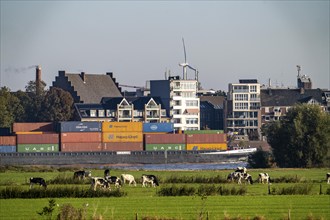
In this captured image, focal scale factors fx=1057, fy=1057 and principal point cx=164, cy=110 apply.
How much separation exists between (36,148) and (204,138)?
67.3ft

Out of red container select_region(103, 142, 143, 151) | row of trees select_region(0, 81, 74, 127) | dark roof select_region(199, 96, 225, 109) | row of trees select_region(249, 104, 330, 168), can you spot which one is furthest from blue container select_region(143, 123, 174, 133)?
dark roof select_region(199, 96, 225, 109)

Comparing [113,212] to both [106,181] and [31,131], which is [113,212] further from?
[31,131]

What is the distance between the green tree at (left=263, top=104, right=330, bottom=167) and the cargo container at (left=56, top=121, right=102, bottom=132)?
107 feet

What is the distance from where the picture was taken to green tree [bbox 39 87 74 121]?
141m

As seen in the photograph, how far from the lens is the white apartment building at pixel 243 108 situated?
150875mm

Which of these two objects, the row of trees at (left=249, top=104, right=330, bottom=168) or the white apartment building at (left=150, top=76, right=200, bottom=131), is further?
the white apartment building at (left=150, top=76, right=200, bottom=131)

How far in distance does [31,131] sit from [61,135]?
4879mm

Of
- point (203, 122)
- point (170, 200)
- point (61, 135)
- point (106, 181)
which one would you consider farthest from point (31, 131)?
point (170, 200)

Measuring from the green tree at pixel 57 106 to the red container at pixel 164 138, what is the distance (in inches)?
821

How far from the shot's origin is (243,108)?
151 m

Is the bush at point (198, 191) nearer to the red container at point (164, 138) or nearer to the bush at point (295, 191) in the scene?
the bush at point (295, 191)

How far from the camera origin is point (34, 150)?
4628 inches

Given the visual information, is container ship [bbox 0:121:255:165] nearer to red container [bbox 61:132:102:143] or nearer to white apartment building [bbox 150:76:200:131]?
red container [bbox 61:132:102:143]

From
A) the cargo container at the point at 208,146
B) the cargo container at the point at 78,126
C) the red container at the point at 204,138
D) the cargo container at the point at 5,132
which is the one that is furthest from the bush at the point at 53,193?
the red container at the point at 204,138
